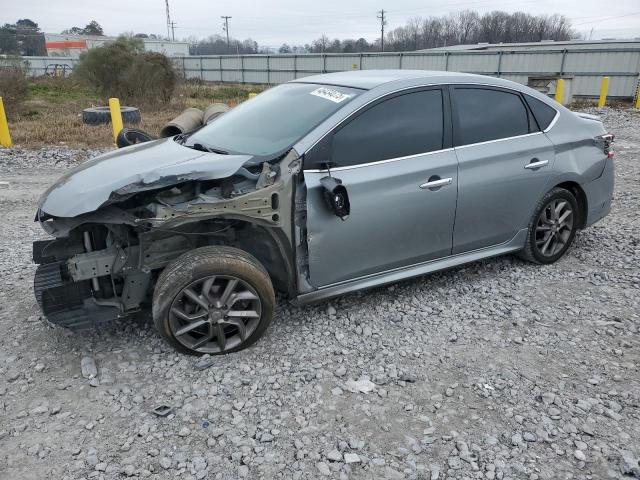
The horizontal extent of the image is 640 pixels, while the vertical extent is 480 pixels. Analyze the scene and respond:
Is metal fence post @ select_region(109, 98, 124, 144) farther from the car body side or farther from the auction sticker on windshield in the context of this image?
the auction sticker on windshield

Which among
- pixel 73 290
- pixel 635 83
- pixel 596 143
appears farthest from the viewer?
pixel 635 83

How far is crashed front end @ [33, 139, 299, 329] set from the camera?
300 centimetres

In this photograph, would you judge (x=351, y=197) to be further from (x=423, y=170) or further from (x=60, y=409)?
(x=60, y=409)

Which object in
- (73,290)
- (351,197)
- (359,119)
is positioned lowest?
(73,290)

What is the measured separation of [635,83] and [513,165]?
1906 cm

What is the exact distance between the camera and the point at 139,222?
2.94 m

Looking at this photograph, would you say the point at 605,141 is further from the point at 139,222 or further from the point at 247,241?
the point at 139,222

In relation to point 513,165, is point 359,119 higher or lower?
higher

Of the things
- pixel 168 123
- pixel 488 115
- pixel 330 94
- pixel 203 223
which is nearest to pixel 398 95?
pixel 330 94

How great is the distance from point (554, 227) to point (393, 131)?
1942 millimetres

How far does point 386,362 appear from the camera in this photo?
10.7 feet

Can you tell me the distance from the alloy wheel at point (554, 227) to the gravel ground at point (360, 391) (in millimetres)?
409

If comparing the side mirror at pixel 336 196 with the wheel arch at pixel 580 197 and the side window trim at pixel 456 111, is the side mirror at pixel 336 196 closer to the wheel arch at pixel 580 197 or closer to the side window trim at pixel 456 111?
the side window trim at pixel 456 111

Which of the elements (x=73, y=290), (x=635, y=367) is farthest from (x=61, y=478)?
(x=635, y=367)
